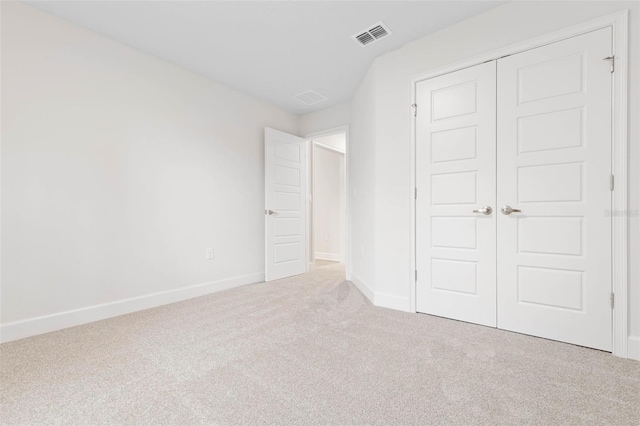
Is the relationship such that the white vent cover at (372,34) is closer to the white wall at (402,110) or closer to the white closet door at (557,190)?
the white wall at (402,110)

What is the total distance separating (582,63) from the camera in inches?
77.2

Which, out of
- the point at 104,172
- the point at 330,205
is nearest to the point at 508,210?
the point at 104,172

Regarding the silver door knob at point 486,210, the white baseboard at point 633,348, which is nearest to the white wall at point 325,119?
the silver door knob at point 486,210

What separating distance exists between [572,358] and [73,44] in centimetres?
441

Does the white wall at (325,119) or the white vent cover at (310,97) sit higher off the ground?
the white vent cover at (310,97)

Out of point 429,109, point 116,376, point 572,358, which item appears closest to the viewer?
point 116,376

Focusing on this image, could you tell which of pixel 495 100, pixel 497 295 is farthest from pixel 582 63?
pixel 497 295

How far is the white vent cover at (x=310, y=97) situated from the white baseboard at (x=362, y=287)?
2.52 metres

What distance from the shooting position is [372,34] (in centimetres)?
257

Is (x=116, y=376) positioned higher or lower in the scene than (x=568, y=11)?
lower

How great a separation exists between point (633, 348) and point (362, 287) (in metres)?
2.21

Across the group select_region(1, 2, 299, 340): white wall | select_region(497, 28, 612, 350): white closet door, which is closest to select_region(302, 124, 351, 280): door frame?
select_region(1, 2, 299, 340): white wall

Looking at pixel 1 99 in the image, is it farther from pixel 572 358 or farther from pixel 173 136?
pixel 572 358

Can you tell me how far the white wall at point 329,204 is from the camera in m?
6.07
